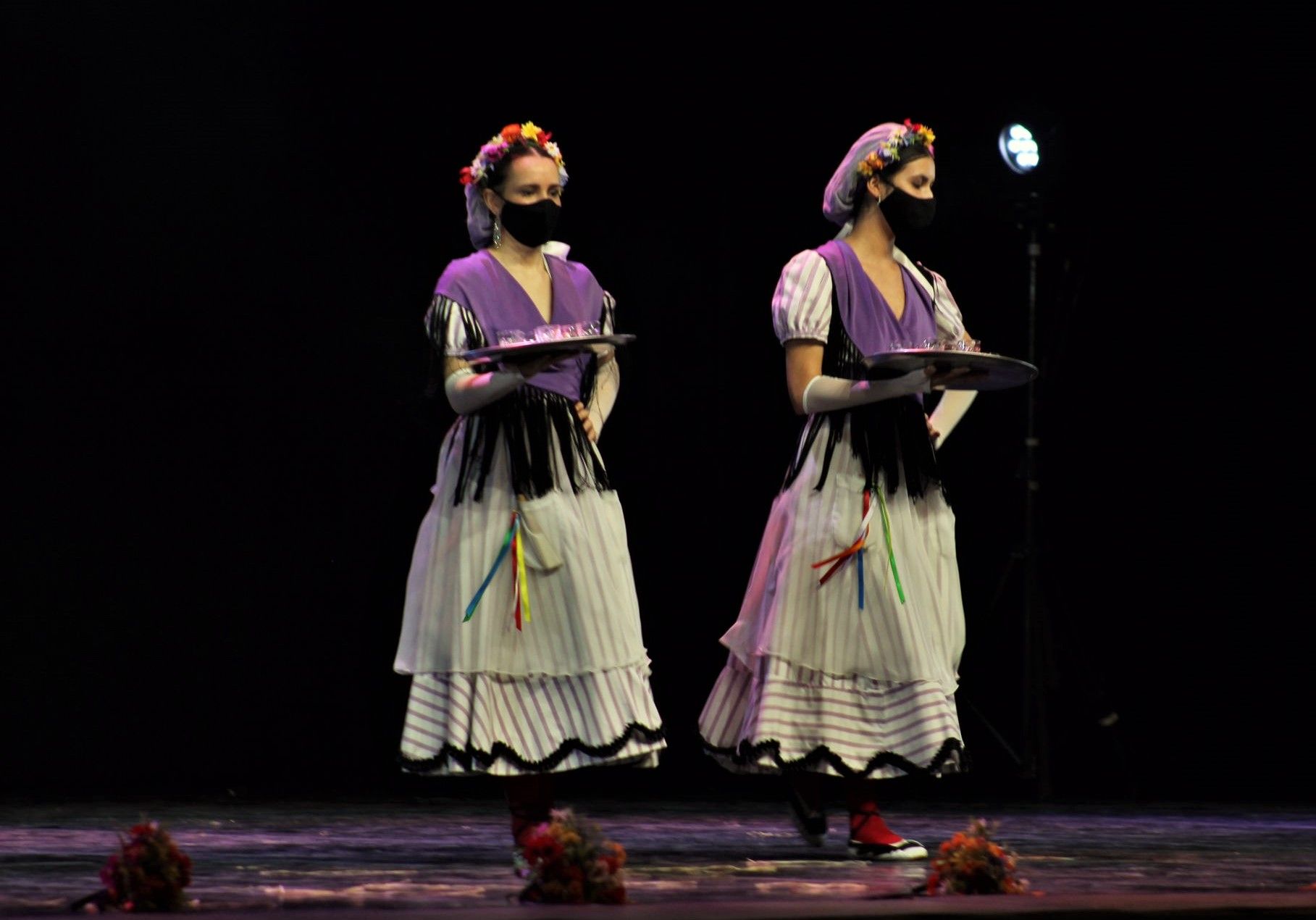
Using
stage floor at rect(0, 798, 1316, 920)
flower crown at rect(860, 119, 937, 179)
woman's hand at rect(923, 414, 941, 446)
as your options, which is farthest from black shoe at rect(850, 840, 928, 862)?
flower crown at rect(860, 119, 937, 179)

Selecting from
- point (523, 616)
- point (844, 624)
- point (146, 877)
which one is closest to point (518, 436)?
point (523, 616)

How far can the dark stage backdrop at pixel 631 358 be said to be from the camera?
5273 mm

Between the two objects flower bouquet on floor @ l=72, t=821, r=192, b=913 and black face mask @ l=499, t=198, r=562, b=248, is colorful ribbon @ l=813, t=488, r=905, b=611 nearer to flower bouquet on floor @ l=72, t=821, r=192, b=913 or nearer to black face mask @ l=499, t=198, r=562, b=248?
black face mask @ l=499, t=198, r=562, b=248

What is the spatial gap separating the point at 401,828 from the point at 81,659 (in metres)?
1.30

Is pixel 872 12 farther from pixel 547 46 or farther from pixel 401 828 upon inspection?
pixel 401 828

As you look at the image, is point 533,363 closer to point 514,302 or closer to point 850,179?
point 514,302

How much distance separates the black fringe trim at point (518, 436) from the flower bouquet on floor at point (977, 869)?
3.75 feet

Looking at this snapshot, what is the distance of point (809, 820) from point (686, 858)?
41 cm

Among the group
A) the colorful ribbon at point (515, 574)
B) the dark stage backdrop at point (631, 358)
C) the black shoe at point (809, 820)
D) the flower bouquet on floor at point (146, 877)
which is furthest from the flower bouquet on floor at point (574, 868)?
the dark stage backdrop at point (631, 358)

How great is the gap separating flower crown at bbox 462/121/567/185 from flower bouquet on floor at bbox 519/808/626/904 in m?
1.51

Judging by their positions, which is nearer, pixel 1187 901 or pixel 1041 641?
pixel 1187 901

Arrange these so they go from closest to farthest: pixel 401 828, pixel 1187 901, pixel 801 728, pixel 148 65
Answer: pixel 1187 901 → pixel 801 728 → pixel 401 828 → pixel 148 65

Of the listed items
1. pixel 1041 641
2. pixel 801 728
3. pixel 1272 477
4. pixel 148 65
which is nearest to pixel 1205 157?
pixel 1272 477

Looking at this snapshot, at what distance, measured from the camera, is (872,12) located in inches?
229
